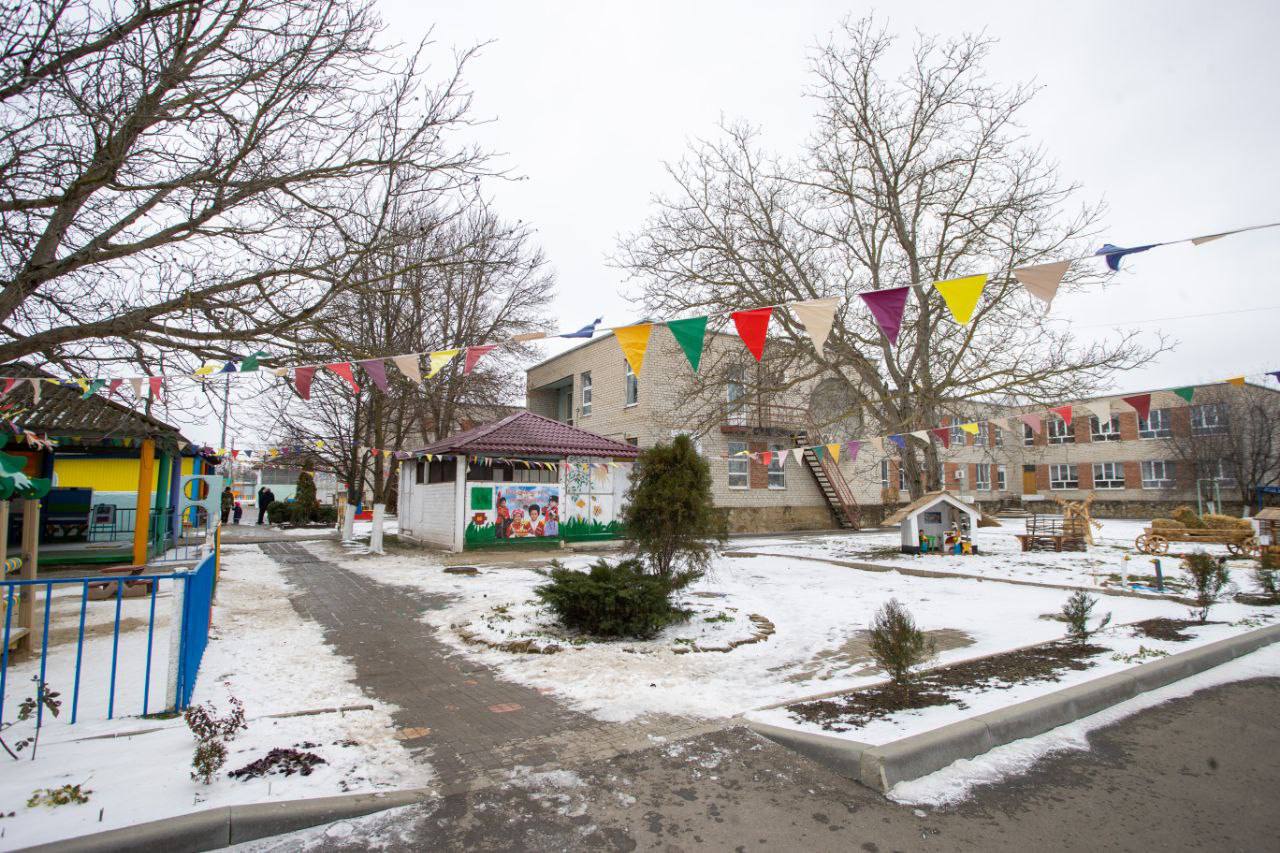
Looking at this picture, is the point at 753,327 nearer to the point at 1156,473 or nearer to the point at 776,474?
the point at 776,474

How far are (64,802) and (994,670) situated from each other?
6330mm

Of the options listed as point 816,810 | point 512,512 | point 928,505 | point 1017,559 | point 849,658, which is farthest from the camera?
point 512,512

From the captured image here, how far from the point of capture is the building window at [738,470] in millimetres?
24922

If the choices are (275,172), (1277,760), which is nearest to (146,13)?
(275,172)

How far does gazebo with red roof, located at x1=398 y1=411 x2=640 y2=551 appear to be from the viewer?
17.0m

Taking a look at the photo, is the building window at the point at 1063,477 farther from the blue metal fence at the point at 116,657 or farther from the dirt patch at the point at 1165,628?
the blue metal fence at the point at 116,657

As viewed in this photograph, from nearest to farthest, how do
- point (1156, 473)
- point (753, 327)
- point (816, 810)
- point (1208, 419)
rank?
point (816, 810) < point (753, 327) < point (1208, 419) < point (1156, 473)

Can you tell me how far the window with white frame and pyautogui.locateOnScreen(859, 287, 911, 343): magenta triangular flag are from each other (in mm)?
37148

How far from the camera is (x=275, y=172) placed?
20.4ft

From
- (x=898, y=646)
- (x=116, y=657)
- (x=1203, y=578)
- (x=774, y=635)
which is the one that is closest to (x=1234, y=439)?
(x=1203, y=578)

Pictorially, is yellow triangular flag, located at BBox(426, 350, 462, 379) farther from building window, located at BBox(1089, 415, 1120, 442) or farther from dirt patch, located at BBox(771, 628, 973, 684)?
building window, located at BBox(1089, 415, 1120, 442)

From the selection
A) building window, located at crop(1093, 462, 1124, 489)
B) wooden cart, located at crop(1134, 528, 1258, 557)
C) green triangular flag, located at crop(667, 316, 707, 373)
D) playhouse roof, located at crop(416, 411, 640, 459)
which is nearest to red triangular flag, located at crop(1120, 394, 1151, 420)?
wooden cart, located at crop(1134, 528, 1258, 557)

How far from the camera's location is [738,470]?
25.1 m

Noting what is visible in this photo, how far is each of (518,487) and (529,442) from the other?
4.17 feet
